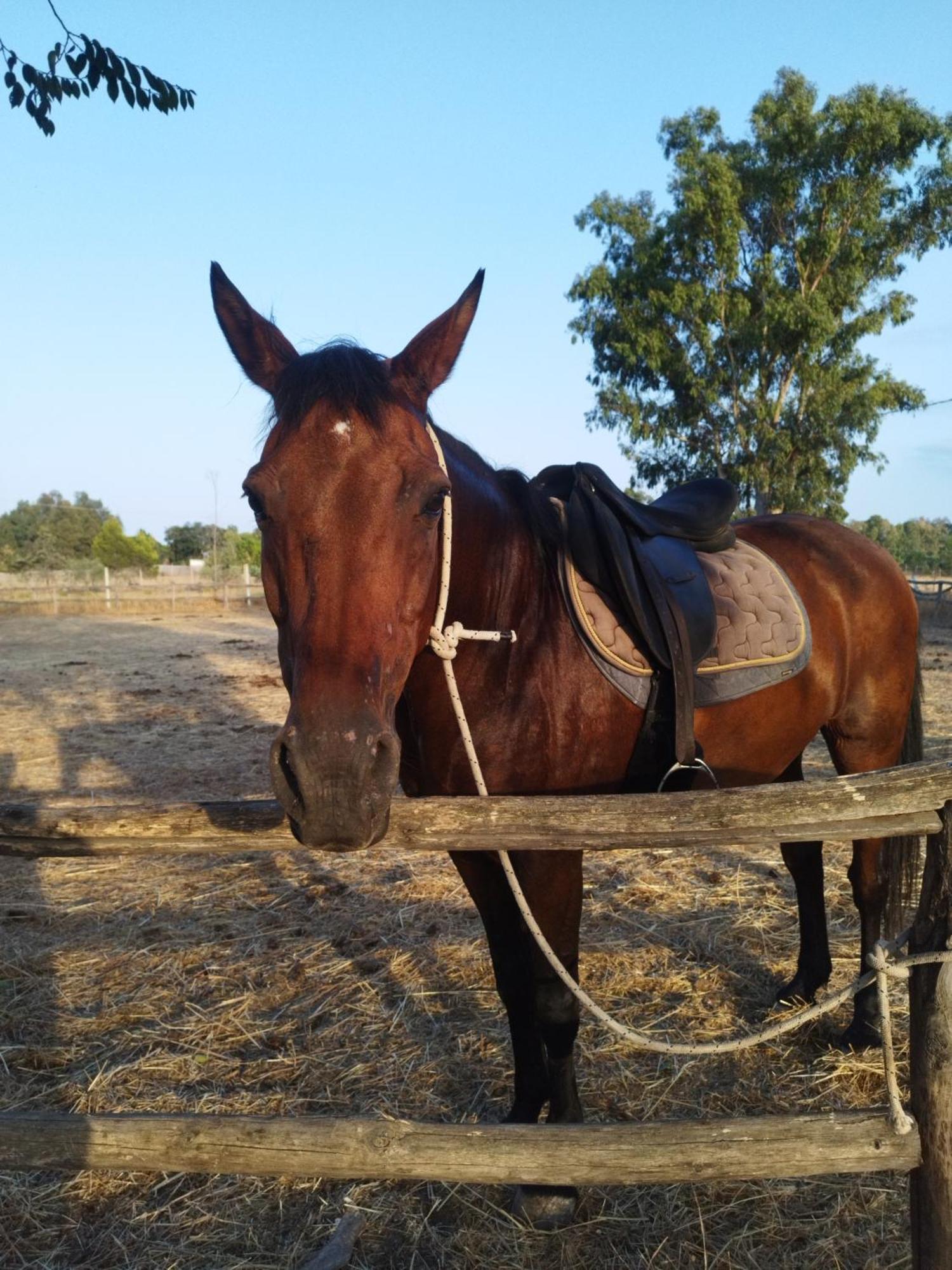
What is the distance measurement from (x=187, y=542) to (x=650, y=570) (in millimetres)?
77780

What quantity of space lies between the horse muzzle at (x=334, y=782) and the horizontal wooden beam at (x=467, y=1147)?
2.15 feet

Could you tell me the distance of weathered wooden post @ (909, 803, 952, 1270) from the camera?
1.57 meters

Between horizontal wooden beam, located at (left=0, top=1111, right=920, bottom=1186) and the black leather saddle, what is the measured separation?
3.30 ft

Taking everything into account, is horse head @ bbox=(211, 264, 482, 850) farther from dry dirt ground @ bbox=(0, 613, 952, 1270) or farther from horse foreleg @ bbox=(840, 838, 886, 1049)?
horse foreleg @ bbox=(840, 838, 886, 1049)

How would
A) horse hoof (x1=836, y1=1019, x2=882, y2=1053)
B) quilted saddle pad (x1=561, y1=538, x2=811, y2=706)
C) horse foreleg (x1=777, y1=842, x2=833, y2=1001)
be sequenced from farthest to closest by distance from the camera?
horse foreleg (x1=777, y1=842, x2=833, y2=1001) → horse hoof (x1=836, y1=1019, x2=882, y2=1053) → quilted saddle pad (x1=561, y1=538, x2=811, y2=706)

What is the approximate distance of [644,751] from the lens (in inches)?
95.3

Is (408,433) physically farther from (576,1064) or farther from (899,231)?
(899,231)

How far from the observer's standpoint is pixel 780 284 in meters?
20.3

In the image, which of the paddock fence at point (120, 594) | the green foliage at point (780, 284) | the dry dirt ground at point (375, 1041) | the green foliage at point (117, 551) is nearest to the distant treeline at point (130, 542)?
the green foliage at point (117, 551)

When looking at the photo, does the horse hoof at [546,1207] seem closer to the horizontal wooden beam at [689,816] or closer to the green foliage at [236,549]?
the horizontal wooden beam at [689,816]

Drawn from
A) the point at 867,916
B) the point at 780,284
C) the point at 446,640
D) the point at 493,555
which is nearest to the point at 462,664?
the point at 446,640

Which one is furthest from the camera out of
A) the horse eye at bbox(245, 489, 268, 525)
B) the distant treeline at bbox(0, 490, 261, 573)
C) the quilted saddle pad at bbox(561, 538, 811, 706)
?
the distant treeline at bbox(0, 490, 261, 573)

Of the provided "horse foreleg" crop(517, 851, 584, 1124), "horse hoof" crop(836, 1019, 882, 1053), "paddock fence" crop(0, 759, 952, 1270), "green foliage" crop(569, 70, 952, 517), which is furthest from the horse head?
"green foliage" crop(569, 70, 952, 517)

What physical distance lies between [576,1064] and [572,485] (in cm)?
212
